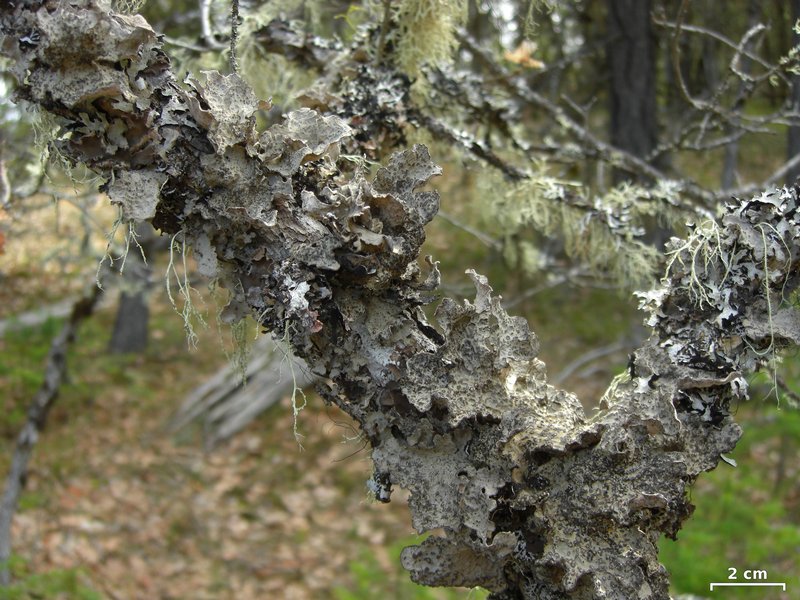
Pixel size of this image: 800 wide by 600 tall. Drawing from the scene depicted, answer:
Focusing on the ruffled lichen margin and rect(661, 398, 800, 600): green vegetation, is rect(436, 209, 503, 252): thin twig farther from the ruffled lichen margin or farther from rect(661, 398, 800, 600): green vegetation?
the ruffled lichen margin

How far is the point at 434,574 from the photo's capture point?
47.9 inches

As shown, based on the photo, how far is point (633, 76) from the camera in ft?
15.6

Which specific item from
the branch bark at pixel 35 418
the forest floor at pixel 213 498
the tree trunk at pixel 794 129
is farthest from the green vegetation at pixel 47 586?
the tree trunk at pixel 794 129

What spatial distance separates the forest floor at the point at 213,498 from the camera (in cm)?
372

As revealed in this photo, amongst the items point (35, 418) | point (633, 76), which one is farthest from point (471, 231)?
point (35, 418)

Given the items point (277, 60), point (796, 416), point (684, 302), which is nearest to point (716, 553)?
point (796, 416)

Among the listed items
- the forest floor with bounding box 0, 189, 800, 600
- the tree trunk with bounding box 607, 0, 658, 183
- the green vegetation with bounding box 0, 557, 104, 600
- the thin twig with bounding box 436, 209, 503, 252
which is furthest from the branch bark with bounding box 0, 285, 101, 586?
the tree trunk with bounding box 607, 0, 658, 183

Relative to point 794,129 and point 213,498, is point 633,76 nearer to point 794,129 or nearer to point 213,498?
point 794,129

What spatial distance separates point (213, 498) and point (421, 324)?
4.46 meters

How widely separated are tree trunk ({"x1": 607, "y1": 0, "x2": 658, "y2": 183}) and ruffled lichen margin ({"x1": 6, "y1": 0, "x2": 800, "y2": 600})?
3655mm

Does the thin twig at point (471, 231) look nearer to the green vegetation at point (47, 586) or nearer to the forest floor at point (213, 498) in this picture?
the forest floor at point (213, 498)

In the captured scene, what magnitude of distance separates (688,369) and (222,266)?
2.90 ft

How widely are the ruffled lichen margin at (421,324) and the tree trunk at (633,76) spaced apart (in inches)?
144

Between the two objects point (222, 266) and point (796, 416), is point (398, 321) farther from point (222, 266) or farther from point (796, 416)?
point (796, 416)
